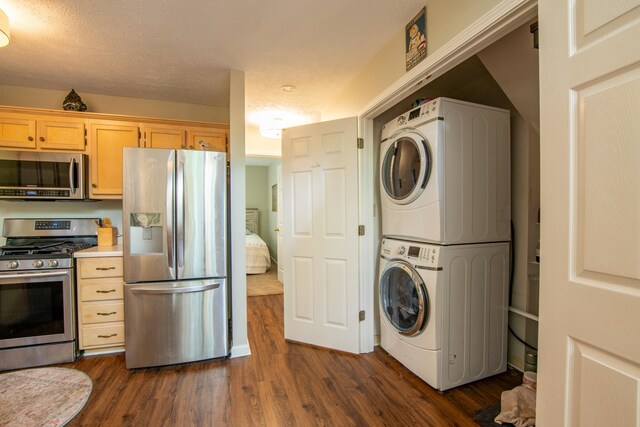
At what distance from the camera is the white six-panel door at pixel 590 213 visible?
30.7 inches

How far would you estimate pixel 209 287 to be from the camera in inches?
93.3

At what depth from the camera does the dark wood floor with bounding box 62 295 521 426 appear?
1729 millimetres

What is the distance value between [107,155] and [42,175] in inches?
20.5

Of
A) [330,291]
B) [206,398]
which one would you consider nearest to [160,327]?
[206,398]

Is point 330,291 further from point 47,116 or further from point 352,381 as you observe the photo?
point 47,116

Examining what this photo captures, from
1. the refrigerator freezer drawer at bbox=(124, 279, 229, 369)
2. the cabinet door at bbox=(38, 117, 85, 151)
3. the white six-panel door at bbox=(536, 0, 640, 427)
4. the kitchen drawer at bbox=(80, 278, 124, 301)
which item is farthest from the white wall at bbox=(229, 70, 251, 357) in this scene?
the white six-panel door at bbox=(536, 0, 640, 427)

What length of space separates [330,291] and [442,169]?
141cm

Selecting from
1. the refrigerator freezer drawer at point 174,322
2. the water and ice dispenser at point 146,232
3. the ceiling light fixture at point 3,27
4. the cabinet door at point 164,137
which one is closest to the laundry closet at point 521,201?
the refrigerator freezer drawer at point 174,322

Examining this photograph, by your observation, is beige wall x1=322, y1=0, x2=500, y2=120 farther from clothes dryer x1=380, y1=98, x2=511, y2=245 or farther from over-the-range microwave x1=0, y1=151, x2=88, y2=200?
over-the-range microwave x1=0, y1=151, x2=88, y2=200

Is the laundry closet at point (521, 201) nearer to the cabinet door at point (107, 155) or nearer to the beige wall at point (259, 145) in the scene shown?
the beige wall at point (259, 145)

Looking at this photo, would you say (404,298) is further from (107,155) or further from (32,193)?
(32,193)

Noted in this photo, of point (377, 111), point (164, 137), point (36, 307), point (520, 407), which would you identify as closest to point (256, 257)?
point (164, 137)

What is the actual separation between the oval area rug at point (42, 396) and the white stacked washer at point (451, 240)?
224cm

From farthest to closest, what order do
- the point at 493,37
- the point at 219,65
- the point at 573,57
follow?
the point at 219,65
the point at 493,37
the point at 573,57
